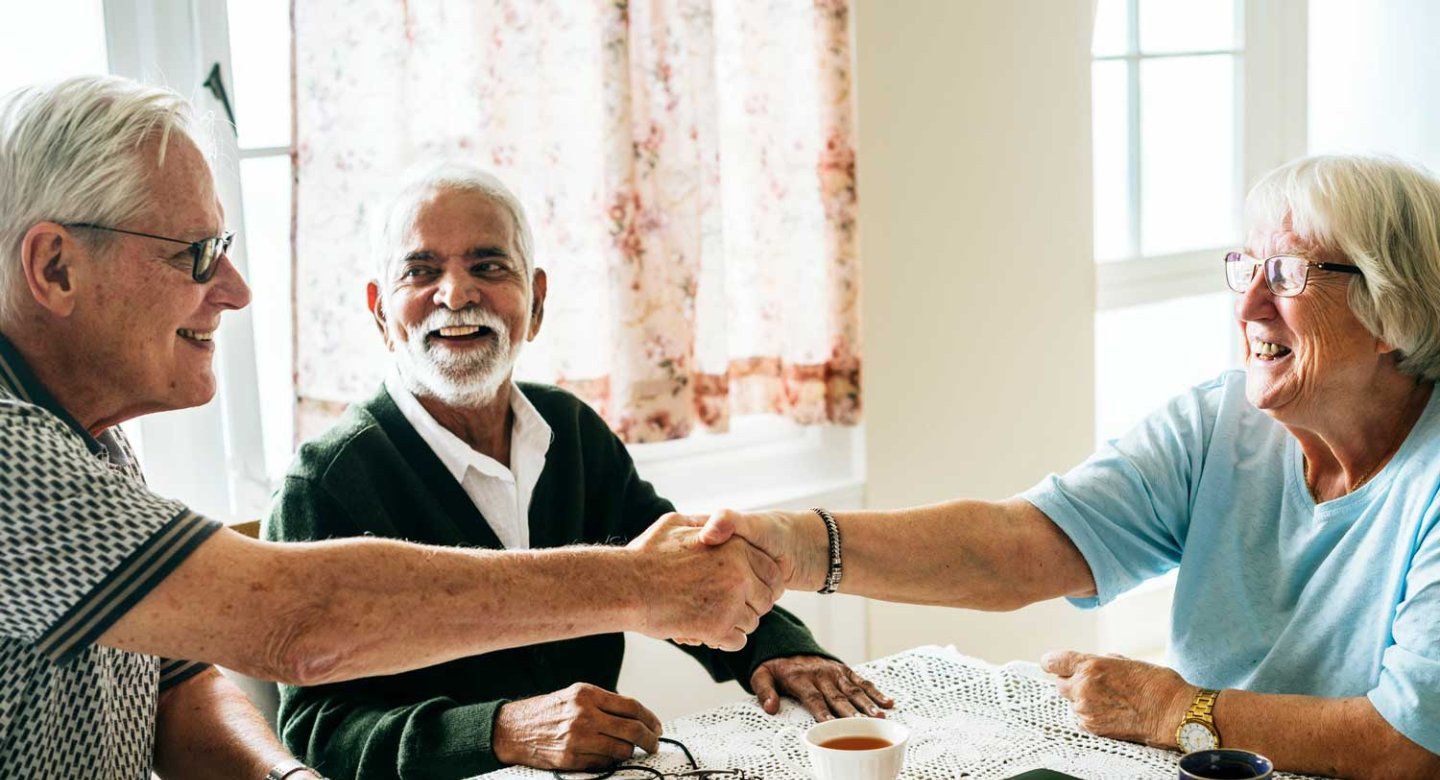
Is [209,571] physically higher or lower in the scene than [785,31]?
lower

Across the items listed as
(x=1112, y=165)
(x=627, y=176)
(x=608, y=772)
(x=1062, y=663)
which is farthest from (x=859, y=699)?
(x=1112, y=165)

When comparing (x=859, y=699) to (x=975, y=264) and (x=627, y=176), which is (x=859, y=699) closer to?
(x=627, y=176)

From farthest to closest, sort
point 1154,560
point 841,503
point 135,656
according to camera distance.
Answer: point 841,503
point 1154,560
point 135,656

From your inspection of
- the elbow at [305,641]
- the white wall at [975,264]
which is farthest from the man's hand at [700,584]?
the white wall at [975,264]

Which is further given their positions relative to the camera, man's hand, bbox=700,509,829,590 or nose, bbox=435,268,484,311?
nose, bbox=435,268,484,311

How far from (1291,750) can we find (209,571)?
1.14 m

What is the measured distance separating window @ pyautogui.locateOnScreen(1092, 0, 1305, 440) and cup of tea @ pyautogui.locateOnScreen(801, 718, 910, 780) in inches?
109

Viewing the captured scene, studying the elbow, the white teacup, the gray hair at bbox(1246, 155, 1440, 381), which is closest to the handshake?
the white teacup

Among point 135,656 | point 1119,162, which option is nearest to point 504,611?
point 135,656

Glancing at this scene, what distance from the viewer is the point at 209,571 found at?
1336mm

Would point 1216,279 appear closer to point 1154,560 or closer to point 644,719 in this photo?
point 1154,560

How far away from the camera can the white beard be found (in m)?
2.21

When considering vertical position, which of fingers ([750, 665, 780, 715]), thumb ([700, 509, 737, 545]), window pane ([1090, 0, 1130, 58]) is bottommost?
fingers ([750, 665, 780, 715])

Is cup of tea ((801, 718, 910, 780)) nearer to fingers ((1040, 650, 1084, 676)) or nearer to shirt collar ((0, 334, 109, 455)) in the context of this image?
fingers ((1040, 650, 1084, 676))
